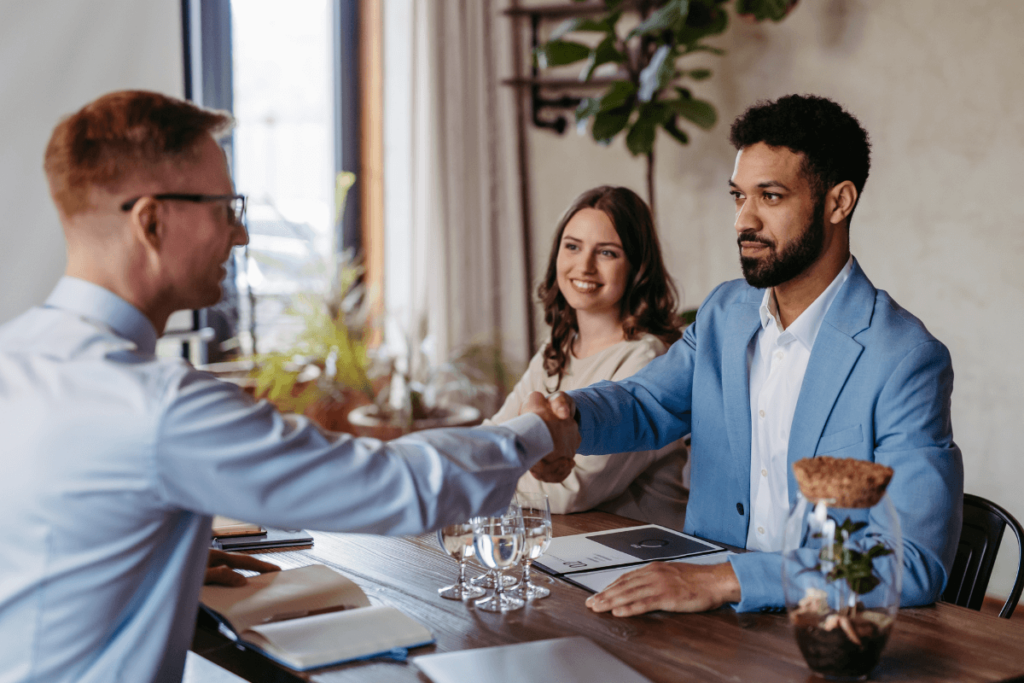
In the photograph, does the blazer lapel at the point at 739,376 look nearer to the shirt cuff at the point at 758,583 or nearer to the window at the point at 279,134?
the shirt cuff at the point at 758,583

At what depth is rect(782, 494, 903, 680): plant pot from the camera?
104 centimetres

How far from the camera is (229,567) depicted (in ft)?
4.83

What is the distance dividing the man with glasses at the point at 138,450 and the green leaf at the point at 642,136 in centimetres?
265

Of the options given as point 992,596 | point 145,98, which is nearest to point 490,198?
point 992,596

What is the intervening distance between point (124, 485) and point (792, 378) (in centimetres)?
127

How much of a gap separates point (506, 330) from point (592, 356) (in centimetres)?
219

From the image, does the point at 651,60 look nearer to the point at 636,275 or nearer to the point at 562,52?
the point at 562,52

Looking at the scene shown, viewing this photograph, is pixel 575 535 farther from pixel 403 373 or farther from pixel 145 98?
pixel 403 373

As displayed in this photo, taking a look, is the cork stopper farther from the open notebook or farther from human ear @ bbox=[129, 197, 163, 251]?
human ear @ bbox=[129, 197, 163, 251]

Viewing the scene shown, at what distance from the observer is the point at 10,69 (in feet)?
11.0

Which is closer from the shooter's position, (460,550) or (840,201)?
(460,550)

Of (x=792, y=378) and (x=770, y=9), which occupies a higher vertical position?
(x=770, y=9)

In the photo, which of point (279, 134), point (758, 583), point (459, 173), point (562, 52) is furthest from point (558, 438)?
point (279, 134)

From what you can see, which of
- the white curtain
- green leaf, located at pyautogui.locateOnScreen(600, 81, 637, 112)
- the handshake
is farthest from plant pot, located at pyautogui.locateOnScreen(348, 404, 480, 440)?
the handshake
